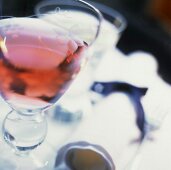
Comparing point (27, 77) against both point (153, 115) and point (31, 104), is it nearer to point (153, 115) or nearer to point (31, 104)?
point (31, 104)

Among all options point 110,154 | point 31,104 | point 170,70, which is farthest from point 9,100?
point 170,70

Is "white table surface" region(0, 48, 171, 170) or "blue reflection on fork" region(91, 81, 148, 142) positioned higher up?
"blue reflection on fork" region(91, 81, 148, 142)

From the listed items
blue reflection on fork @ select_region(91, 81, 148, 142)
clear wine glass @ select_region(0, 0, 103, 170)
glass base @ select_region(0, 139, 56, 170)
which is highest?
clear wine glass @ select_region(0, 0, 103, 170)

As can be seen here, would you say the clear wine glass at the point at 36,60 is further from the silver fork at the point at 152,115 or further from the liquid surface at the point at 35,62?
the silver fork at the point at 152,115

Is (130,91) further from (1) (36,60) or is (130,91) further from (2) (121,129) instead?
(1) (36,60)

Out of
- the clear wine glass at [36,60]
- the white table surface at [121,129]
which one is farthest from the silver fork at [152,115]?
the clear wine glass at [36,60]

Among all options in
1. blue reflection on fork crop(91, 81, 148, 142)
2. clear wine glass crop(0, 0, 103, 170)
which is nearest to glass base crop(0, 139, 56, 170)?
clear wine glass crop(0, 0, 103, 170)

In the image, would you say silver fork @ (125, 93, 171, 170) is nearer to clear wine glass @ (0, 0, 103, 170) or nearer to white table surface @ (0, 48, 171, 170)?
white table surface @ (0, 48, 171, 170)
